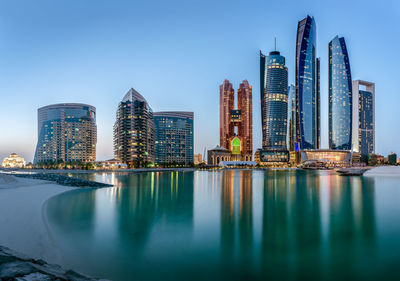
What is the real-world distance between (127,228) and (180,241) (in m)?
4.05

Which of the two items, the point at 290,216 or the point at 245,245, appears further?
the point at 290,216

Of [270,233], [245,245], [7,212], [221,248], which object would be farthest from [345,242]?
[7,212]

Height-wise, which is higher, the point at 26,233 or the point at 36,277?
the point at 36,277

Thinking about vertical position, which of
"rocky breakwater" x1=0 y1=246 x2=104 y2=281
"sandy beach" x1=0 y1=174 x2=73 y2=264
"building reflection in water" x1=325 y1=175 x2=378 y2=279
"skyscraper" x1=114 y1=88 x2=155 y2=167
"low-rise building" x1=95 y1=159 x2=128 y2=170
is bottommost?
"low-rise building" x1=95 y1=159 x2=128 y2=170

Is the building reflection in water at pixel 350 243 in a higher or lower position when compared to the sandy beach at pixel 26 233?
lower

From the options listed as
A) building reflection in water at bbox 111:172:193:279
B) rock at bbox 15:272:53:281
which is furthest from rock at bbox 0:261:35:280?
building reflection in water at bbox 111:172:193:279

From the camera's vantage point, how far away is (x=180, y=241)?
469 inches

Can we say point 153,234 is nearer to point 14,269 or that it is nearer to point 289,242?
point 289,242

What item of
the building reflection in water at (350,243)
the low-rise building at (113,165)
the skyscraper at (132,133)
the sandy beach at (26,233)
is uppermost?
the skyscraper at (132,133)

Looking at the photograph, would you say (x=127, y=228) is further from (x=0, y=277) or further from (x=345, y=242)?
(x=345, y=242)

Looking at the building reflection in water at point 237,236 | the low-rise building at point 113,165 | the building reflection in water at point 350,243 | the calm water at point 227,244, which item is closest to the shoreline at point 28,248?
the calm water at point 227,244

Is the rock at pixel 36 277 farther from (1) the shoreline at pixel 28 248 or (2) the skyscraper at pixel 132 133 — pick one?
(2) the skyscraper at pixel 132 133

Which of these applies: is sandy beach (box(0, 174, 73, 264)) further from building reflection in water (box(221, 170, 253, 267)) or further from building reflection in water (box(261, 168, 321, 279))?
building reflection in water (box(261, 168, 321, 279))

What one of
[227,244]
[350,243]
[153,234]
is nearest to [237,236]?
[227,244]
